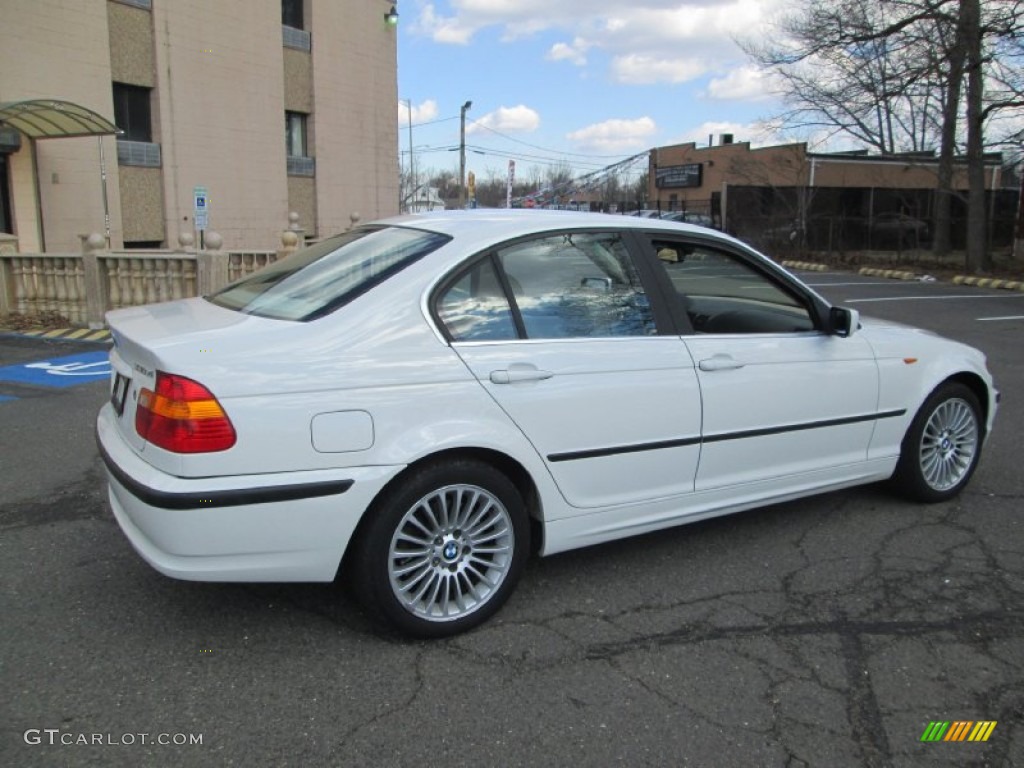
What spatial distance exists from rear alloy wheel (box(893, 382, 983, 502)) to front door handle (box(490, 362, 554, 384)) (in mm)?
2447

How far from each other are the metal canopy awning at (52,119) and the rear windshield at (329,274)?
11.7m

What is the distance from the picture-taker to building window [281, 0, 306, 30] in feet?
68.3

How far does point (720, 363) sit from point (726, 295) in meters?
0.94

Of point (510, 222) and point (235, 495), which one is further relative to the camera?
point (510, 222)

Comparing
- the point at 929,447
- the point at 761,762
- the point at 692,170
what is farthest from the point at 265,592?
the point at 692,170

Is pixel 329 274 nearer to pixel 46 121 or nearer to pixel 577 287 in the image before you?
pixel 577 287

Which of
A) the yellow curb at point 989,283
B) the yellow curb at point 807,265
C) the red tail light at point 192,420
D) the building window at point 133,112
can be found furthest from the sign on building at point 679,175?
the red tail light at point 192,420

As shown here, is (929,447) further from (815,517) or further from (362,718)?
(362,718)

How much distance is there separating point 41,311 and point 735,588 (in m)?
12.0

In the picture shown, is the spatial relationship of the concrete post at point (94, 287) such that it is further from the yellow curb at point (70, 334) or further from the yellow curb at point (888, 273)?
the yellow curb at point (888, 273)

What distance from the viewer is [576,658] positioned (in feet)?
10.2

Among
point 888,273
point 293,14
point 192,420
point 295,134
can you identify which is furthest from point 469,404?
point 888,273

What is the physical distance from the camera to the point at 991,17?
18609 millimetres

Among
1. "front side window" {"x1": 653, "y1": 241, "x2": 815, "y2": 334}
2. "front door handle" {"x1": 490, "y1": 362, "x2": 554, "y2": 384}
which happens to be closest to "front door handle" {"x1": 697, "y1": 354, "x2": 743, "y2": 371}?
"front side window" {"x1": 653, "y1": 241, "x2": 815, "y2": 334}
